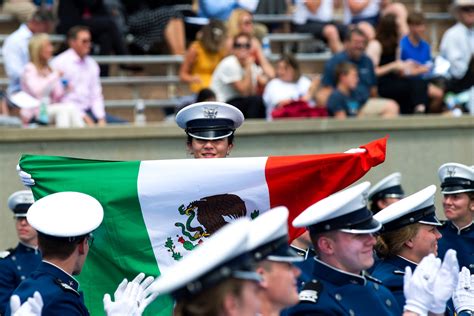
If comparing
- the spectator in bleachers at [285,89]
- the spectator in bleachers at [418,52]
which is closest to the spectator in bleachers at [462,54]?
the spectator in bleachers at [418,52]

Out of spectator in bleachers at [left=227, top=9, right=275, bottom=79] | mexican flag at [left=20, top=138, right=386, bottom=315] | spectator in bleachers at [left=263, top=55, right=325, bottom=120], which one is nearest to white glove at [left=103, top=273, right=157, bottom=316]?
mexican flag at [left=20, top=138, right=386, bottom=315]

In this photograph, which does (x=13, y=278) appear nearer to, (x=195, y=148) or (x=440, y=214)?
(x=195, y=148)

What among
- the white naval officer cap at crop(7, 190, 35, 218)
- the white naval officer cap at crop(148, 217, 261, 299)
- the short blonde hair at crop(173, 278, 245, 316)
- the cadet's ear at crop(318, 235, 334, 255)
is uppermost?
the white naval officer cap at crop(148, 217, 261, 299)

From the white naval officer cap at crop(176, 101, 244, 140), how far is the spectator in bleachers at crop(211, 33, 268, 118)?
493cm

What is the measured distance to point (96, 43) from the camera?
45.3 ft

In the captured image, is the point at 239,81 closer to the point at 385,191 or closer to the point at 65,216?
the point at 385,191

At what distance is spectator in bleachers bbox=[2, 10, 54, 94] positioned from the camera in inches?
473

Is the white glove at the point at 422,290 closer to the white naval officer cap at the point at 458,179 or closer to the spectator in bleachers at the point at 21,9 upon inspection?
the white naval officer cap at the point at 458,179

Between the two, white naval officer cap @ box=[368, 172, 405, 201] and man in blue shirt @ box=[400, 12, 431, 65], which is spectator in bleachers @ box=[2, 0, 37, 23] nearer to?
man in blue shirt @ box=[400, 12, 431, 65]

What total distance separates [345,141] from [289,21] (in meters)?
3.60

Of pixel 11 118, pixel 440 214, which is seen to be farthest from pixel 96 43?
pixel 440 214

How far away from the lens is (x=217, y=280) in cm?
389

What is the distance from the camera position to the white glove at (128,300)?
5.81 meters

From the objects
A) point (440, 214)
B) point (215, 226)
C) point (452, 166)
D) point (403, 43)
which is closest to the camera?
point (215, 226)
